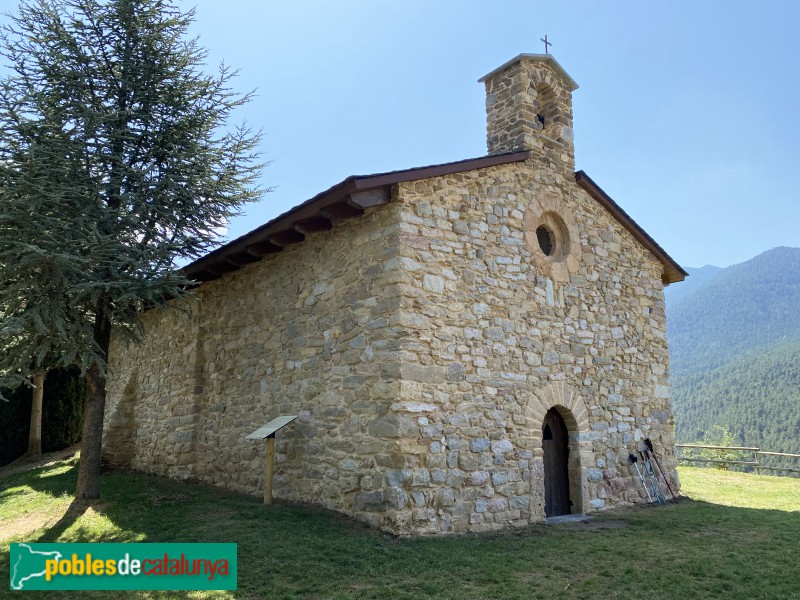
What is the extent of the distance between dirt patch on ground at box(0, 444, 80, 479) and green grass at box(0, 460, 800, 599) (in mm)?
5681

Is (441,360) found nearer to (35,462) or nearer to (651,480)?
(651,480)

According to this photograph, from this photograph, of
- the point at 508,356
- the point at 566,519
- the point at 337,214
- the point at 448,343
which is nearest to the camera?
the point at 448,343

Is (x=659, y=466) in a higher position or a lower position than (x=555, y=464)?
lower

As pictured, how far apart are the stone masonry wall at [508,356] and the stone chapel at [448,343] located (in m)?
0.03

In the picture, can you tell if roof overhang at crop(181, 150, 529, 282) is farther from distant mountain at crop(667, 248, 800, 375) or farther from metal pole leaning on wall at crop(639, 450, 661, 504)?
distant mountain at crop(667, 248, 800, 375)

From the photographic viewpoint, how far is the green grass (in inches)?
210

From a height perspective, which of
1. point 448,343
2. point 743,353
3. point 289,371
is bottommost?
point 289,371

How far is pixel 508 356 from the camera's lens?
8.31 m

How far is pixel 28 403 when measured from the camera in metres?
18.3

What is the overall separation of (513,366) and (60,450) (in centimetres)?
1569

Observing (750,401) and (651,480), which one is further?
(750,401)

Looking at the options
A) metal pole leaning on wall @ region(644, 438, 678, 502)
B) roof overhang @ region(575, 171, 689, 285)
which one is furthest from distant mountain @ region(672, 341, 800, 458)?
metal pole leaning on wall @ region(644, 438, 678, 502)

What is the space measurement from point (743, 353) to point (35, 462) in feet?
354

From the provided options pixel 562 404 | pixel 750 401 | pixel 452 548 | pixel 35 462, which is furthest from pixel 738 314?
pixel 452 548
